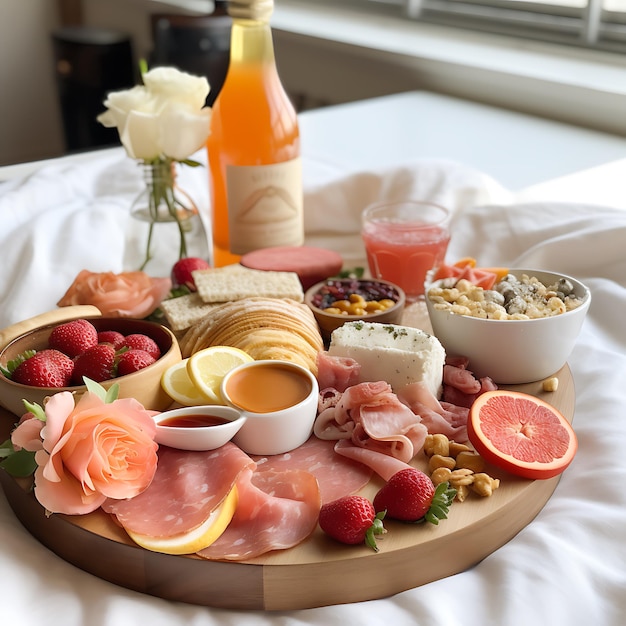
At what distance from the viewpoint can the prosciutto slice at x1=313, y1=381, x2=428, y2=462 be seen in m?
1.03

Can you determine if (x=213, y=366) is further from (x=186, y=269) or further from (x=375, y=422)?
(x=186, y=269)

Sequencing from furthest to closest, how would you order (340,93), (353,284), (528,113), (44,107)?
1. (44,107)
2. (340,93)
3. (528,113)
4. (353,284)

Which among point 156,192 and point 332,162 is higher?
point 156,192

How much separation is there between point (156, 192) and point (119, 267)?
229mm

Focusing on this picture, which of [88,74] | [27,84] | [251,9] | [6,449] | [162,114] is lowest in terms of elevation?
[27,84]

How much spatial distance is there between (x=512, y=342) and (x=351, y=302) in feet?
1.00

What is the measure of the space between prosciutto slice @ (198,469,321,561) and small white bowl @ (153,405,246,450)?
0.07 m

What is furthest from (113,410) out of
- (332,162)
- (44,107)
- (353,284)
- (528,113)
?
(44,107)

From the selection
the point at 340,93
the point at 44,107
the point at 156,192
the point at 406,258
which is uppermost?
the point at 156,192

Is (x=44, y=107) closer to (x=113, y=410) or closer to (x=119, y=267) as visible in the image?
(x=119, y=267)

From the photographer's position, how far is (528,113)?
266 centimetres

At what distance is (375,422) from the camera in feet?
3.44

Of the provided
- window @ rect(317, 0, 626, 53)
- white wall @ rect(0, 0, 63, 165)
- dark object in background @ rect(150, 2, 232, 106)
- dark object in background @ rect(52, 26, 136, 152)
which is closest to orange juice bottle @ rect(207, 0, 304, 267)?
window @ rect(317, 0, 626, 53)

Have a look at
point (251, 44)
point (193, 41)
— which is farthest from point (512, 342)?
point (193, 41)
